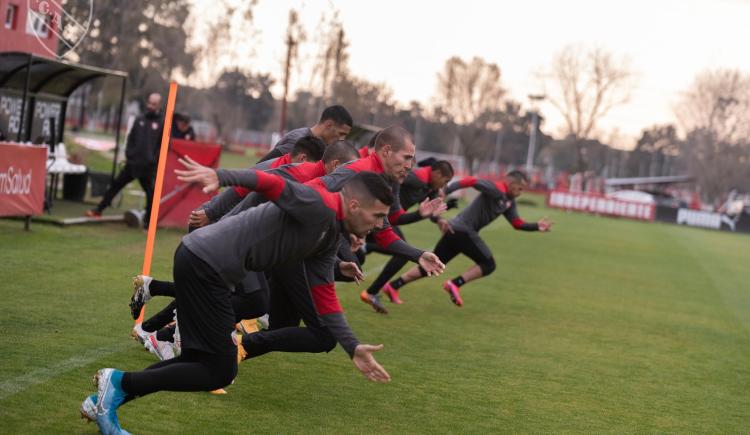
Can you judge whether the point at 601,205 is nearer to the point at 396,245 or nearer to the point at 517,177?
the point at 517,177

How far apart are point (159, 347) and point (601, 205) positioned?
2060 inches

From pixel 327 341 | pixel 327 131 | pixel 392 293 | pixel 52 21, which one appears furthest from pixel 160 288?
pixel 52 21

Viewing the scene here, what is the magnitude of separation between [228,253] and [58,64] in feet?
43.1

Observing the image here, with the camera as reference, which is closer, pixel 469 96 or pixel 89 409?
pixel 89 409

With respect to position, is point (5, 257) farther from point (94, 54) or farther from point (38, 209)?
point (94, 54)

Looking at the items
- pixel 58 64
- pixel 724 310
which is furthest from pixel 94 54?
pixel 724 310

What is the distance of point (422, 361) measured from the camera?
30.8 feet

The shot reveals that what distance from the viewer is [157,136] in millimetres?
17359

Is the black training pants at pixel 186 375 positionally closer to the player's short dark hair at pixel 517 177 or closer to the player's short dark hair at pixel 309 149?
the player's short dark hair at pixel 309 149

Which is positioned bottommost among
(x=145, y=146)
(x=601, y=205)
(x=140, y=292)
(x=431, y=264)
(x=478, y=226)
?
(x=601, y=205)

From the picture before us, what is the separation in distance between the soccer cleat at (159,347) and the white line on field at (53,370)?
0.94ft

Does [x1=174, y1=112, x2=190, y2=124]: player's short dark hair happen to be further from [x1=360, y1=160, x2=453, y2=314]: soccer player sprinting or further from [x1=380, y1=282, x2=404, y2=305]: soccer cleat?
[x1=360, y1=160, x2=453, y2=314]: soccer player sprinting

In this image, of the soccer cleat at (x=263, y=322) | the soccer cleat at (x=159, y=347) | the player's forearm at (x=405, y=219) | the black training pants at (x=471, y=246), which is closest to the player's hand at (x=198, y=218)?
the soccer cleat at (x=159, y=347)

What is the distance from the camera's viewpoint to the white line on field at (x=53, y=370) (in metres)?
6.58
